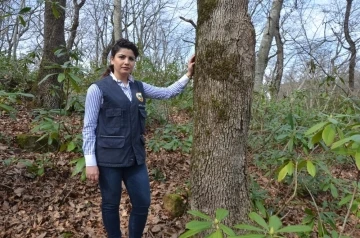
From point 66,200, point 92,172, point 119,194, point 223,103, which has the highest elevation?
point 223,103

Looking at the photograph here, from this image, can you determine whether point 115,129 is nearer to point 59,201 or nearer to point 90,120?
point 90,120

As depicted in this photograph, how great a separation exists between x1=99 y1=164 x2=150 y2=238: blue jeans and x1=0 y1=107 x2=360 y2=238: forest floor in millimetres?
353

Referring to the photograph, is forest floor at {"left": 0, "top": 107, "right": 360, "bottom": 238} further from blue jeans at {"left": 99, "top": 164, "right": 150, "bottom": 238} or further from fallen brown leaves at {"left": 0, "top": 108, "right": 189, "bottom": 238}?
blue jeans at {"left": 99, "top": 164, "right": 150, "bottom": 238}

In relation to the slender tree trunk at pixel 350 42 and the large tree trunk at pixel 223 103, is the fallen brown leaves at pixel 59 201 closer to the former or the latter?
the large tree trunk at pixel 223 103

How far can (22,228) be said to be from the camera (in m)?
2.68

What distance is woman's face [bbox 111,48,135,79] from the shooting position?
2.23 m

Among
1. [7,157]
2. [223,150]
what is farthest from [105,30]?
[223,150]

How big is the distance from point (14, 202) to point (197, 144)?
2.09 metres

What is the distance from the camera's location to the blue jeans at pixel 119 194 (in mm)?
2211

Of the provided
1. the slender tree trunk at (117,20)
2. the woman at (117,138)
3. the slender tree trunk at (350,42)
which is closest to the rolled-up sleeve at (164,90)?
the woman at (117,138)

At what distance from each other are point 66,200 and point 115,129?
1.42 metres

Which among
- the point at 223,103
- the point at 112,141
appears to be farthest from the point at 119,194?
the point at 223,103

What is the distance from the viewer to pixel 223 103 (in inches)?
75.8

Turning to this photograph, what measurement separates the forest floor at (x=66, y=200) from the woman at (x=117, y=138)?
44cm
